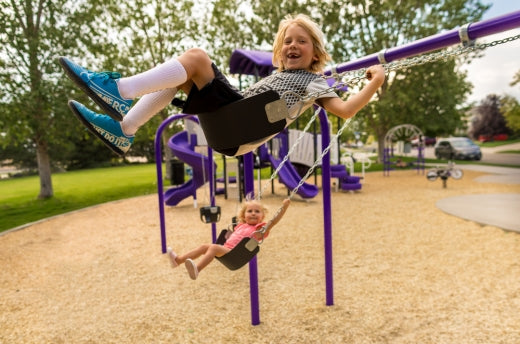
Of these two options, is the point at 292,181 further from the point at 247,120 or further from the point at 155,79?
the point at 155,79

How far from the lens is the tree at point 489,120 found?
106ft

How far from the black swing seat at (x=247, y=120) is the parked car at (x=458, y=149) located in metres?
21.8

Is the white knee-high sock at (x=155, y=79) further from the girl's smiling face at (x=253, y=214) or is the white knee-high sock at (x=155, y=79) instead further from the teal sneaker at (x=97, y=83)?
the girl's smiling face at (x=253, y=214)

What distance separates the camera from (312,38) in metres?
1.59

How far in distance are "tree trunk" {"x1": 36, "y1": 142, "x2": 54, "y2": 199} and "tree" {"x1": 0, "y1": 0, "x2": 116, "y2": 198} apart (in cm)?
40

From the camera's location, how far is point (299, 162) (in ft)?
33.7

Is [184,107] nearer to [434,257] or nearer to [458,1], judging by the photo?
[434,257]

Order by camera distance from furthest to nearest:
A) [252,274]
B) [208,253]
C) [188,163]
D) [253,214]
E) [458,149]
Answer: [458,149] < [188,163] < [252,274] < [253,214] < [208,253]

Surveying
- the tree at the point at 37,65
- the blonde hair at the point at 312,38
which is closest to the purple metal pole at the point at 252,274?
the blonde hair at the point at 312,38

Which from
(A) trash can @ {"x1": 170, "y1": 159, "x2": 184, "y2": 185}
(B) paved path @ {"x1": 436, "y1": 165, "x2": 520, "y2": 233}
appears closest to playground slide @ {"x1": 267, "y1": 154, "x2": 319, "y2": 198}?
(B) paved path @ {"x1": 436, "y1": 165, "x2": 520, "y2": 233}

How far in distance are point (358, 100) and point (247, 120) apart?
1.57ft

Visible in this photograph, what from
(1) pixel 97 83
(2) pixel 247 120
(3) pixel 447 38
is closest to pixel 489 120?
(3) pixel 447 38

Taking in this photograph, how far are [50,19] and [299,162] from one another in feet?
26.2

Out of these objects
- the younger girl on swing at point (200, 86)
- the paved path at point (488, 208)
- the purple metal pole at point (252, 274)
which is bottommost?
the paved path at point (488, 208)
